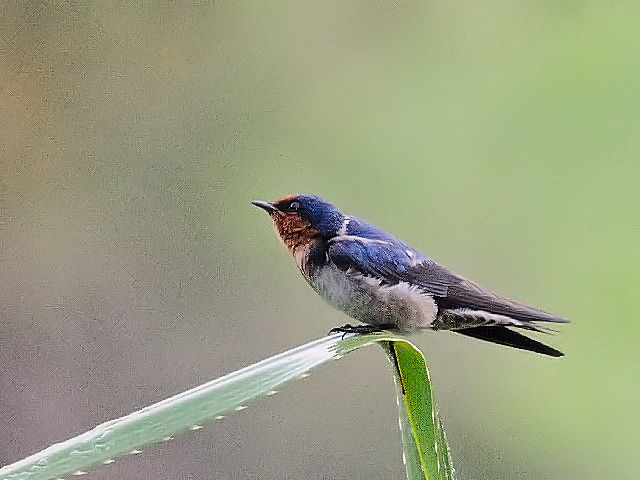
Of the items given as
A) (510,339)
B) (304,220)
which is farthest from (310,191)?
(510,339)

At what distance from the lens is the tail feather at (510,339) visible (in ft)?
2.20

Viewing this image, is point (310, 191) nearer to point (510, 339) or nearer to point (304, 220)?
point (304, 220)

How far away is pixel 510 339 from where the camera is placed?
0.71 meters

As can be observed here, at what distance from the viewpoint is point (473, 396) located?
122cm

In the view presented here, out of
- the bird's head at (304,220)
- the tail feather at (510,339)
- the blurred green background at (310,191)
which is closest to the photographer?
the tail feather at (510,339)

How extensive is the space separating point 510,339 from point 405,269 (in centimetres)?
12

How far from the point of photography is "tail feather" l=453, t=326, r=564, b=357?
0.67 metres

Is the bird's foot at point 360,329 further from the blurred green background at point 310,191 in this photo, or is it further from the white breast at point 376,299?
the blurred green background at point 310,191

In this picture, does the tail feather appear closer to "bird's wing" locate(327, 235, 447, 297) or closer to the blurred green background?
"bird's wing" locate(327, 235, 447, 297)

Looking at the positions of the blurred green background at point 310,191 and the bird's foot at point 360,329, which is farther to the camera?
the blurred green background at point 310,191

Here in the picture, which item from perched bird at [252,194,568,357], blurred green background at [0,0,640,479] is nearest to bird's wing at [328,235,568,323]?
perched bird at [252,194,568,357]

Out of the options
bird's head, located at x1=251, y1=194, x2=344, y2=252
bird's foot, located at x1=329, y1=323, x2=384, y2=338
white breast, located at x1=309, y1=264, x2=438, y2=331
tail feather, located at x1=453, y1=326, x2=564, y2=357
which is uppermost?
bird's head, located at x1=251, y1=194, x2=344, y2=252

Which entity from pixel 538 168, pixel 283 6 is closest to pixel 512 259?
pixel 538 168

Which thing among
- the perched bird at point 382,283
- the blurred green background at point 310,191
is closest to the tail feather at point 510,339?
the perched bird at point 382,283
